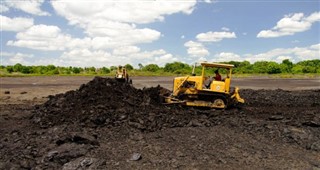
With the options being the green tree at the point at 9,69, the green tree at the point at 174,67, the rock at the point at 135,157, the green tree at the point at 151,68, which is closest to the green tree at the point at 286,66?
the green tree at the point at 174,67

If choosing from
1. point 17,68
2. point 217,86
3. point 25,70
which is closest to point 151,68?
point 25,70

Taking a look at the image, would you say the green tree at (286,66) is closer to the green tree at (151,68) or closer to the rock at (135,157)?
the green tree at (151,68)

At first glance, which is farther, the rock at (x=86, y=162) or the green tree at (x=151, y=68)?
the green tree at (x=151, y=68)

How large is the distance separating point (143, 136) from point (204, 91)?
16.6 feet

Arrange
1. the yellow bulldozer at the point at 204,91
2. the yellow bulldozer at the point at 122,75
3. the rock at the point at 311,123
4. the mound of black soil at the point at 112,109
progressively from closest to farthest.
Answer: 1. the mound of black soil at the point at 112,109
2. the rock at the point at 311,123
3. the yellow bulldozer at the point at 204,91
4. the yellow bulldozer at the point at 122,75

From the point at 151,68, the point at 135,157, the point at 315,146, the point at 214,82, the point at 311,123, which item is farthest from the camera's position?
the point at 151,68

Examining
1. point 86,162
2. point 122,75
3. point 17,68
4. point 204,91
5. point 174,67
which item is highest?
point 174,67

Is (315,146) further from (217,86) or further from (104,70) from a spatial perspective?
(104,70)

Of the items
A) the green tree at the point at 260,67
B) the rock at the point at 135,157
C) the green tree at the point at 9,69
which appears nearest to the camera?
the rock at the point at 135,157

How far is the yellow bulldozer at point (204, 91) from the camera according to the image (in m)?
15.5

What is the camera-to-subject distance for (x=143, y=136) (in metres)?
11.1

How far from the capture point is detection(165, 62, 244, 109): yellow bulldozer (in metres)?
15.5

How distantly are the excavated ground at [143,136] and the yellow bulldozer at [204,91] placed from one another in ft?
1.69

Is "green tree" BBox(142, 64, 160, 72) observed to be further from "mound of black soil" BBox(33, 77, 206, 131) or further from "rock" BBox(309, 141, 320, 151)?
"rock" BBox(309, 141, 320, 151)
